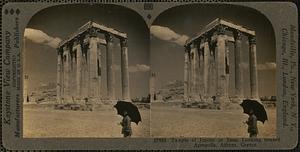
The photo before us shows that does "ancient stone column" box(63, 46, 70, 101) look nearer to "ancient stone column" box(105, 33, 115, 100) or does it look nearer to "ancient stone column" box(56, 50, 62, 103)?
"ancient stone column" box(56, 50, 62, 103)

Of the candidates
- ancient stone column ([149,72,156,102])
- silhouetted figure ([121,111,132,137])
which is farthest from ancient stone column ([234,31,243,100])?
silhouetted figure ([121,111,132,137])

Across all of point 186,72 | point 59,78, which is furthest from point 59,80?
point 186,72

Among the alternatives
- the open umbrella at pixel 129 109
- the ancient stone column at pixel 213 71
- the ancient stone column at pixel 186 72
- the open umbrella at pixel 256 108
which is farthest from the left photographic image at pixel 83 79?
the open umbrella at pixel 256 108

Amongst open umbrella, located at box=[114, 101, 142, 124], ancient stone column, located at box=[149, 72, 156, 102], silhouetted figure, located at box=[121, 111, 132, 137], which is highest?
ancient stone column, located at box=[149, 72, 156, 102]

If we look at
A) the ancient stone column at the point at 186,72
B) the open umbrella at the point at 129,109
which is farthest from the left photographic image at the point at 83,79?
the ancient stone column at the point at 186,72

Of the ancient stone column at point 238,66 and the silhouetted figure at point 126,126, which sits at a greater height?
the ancient stone column at point 238,66

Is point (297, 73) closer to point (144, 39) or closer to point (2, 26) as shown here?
point (144, 39)

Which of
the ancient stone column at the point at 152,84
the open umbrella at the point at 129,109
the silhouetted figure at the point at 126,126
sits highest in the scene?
the ancient stone column at the point at 152,84

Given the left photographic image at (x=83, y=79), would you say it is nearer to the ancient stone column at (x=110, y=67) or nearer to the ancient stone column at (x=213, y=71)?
the ancient stone column at (x=110, y=67)
